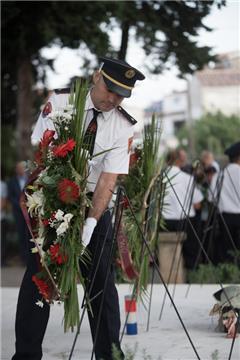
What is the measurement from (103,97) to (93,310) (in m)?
1.17

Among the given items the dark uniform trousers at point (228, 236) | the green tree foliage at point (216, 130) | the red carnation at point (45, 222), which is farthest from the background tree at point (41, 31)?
the green tree foliage at point (216, 130)

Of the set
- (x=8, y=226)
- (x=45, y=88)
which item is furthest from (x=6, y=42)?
(x=8, y=226)

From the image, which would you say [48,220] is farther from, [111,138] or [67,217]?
[111,138]

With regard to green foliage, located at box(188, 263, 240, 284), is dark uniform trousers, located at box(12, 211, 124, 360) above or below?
above

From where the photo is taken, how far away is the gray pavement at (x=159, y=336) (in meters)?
4.44

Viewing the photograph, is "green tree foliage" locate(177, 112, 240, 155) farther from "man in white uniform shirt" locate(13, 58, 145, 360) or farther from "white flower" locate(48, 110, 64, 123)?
"white flower" locate(48, 110, 64, 123)

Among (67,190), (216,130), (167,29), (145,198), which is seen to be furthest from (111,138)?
(216,130)

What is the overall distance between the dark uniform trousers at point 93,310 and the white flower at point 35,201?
25cm

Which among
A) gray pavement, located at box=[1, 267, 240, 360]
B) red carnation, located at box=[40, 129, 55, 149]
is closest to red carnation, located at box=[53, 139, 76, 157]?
red carnation, located at box=[40, 129, 55, 149]

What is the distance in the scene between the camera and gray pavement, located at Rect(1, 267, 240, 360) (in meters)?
4.44

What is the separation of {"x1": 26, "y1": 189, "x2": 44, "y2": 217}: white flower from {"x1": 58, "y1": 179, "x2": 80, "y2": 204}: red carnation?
0.57ft

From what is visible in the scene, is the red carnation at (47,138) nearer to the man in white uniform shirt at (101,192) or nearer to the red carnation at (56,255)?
the man in white uniform shirt at (101,192)

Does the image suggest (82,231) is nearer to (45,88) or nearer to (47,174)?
(47,174)

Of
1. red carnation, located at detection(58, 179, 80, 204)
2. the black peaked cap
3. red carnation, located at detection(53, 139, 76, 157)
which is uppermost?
the black peaked cap
